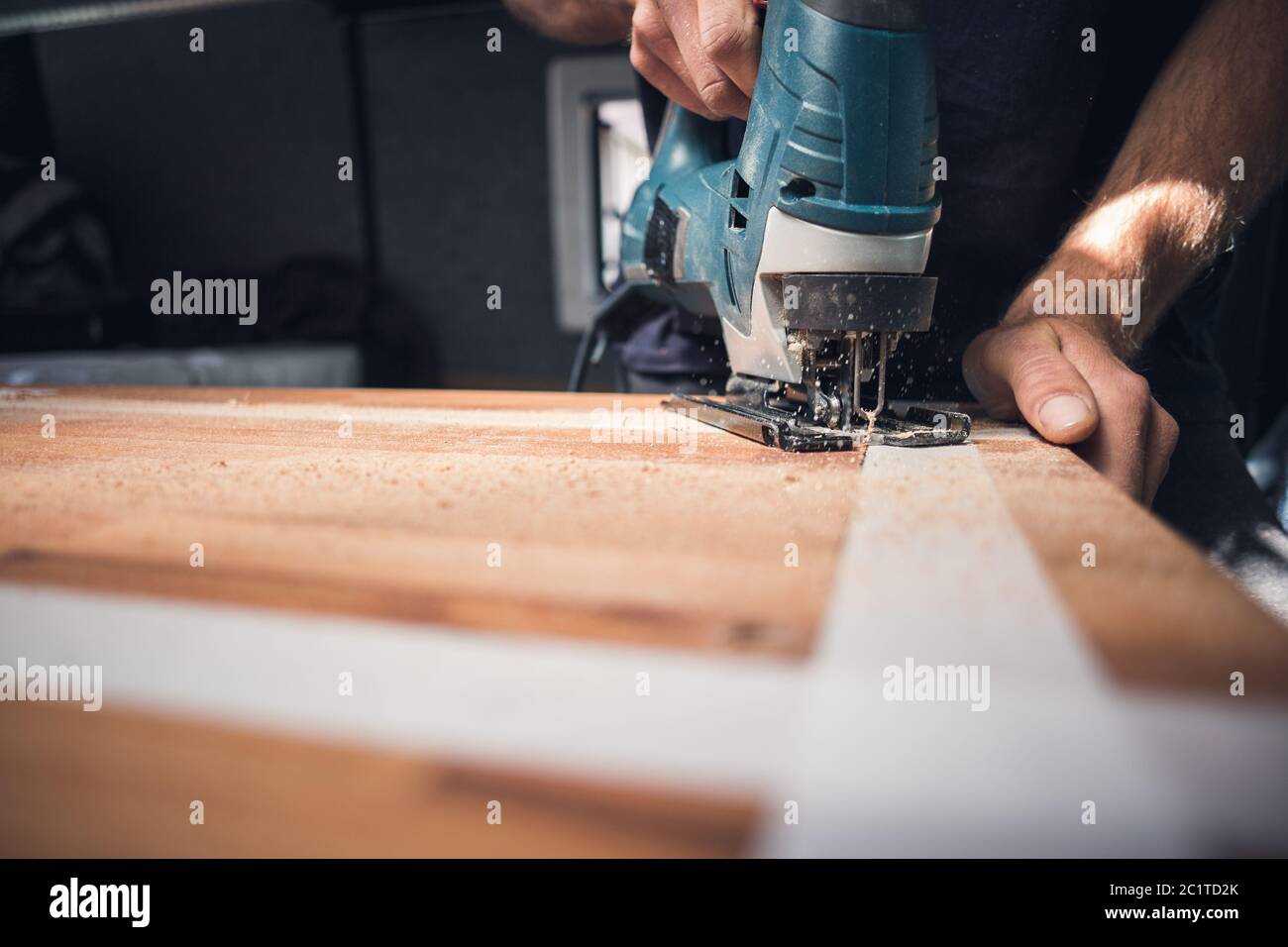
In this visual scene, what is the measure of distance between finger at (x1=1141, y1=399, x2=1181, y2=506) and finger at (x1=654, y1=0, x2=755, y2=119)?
1.75ft

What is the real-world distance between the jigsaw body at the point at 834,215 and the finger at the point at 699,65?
0.07 metres

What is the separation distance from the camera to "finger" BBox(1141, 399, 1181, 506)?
33.3 inches

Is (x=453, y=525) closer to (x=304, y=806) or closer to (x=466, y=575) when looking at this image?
(x=466, y=575)

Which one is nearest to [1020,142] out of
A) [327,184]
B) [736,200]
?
[736,200]

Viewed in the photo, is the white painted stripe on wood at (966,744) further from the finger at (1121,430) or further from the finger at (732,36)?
the finger at (732,36)

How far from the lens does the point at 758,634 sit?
0.38m

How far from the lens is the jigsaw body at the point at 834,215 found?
0.76 m

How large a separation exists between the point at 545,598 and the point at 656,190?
943mm

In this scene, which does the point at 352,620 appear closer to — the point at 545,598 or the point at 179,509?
the point at 545,598

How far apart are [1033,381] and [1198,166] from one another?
1.49ft

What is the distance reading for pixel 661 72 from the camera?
3.56 feet

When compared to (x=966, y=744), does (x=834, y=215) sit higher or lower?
higher

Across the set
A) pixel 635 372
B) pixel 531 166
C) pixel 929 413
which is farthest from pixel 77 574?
pixel 531 166

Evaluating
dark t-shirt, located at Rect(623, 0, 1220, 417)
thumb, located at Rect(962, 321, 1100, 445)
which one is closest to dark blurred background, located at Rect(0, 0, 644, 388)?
dark t-shirt, located at Rect(623, 0, 1220, 417)
